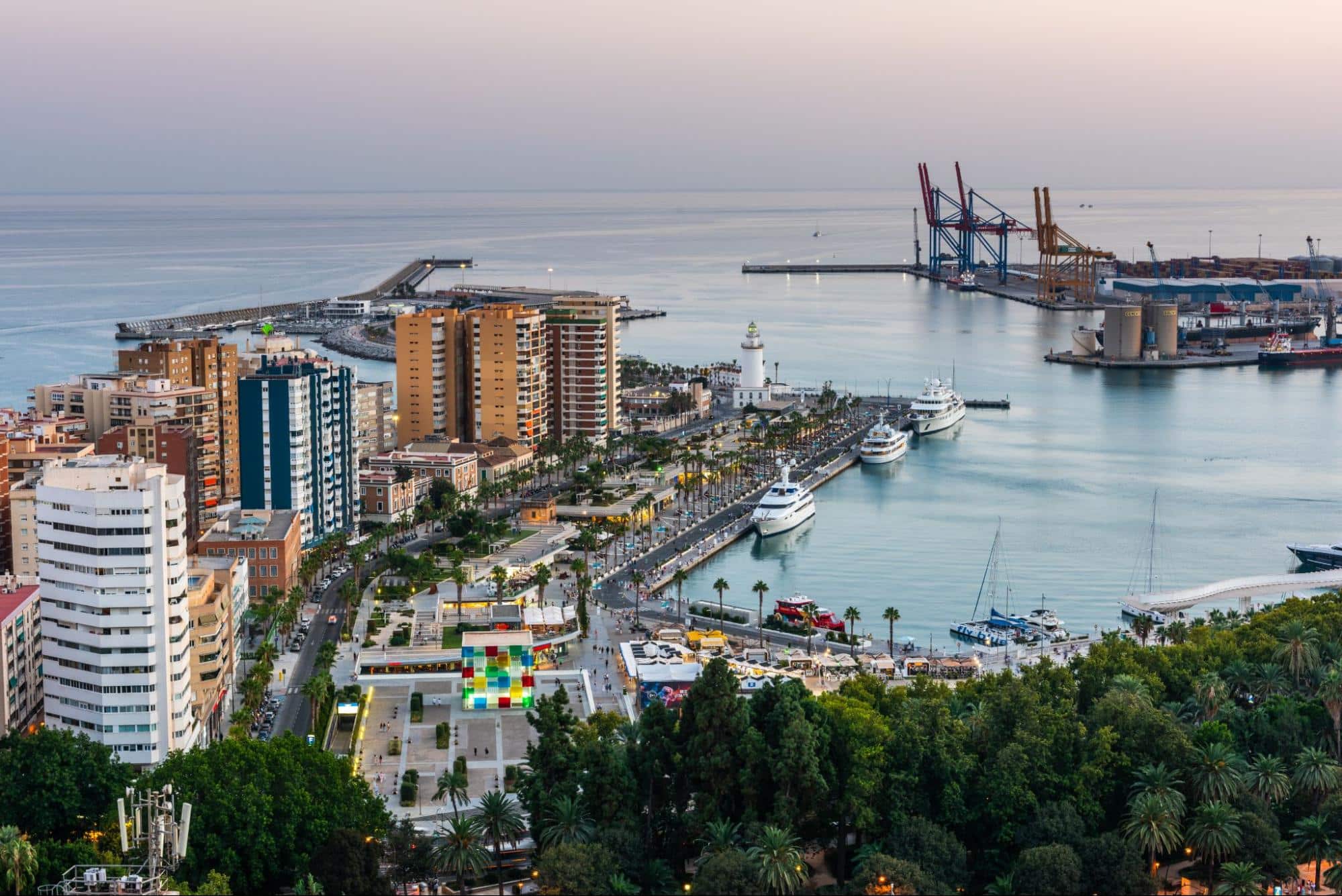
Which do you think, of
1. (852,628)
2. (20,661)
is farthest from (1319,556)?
(20,661)

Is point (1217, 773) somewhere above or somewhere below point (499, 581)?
above

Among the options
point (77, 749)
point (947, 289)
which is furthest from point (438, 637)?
point (947, 289)

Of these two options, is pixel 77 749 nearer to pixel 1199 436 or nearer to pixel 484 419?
pixel 484 419

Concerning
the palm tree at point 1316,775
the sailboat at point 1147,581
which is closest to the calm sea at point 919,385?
the sailboat at point 1147,581

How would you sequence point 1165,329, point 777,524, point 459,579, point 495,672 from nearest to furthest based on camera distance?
point 495,672
point 459,579
point 777,524
point 1165,329

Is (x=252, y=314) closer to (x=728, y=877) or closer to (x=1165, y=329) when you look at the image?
(x=1165, y=329)

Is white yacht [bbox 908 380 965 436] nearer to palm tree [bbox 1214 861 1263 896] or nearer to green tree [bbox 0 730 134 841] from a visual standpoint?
palm tree [bbox 1214 861 1263 896]
